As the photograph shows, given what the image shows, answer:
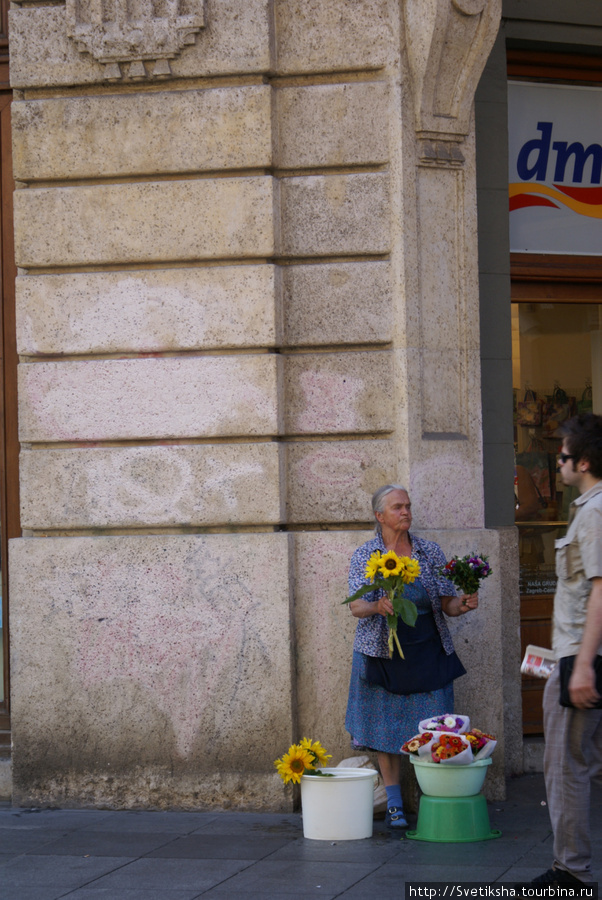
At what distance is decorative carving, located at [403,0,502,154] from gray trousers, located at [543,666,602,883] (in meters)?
3.51

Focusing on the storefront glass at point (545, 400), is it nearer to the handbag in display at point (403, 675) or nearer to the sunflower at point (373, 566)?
the handbag in display at point (403, 675)

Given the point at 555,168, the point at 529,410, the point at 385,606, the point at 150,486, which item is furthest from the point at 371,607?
the point at 555,168

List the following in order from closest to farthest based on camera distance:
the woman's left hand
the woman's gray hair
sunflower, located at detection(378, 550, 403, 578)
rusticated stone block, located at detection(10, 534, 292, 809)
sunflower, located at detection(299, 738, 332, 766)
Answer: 1. sunflower, located at detection(378, 550, 403, 578)
2. sunflower, located at detection(299, 738, 332, 766)
3. the woman's left hand
4. the woman's gray hair
5. rusticated stone block, located at detection(10, 534, 292, 809)

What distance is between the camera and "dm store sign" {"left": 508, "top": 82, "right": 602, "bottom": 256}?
7.43m

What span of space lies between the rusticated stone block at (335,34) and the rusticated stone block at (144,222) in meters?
0.74

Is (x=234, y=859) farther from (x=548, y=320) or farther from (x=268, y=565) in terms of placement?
(x=548, y=320)

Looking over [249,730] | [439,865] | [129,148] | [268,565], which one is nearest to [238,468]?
[268,565]

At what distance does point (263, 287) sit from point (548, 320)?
2206 millimetres

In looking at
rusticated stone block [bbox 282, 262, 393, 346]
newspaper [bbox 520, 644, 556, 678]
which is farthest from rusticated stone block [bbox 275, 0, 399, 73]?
newspaper [bbox 520, 644, 556, 678]

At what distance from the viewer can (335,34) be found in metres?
6.38

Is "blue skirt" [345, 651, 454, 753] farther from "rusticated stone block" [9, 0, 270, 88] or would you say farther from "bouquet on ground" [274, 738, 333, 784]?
"rusticated stone block" [9, 0, 270, 88]

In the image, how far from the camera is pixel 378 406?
21.0ft

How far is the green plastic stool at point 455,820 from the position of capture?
534 centimetres

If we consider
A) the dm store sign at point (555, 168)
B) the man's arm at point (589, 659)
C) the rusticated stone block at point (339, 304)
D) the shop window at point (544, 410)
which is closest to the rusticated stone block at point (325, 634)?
the rusticated stone block at point (339, 304)
